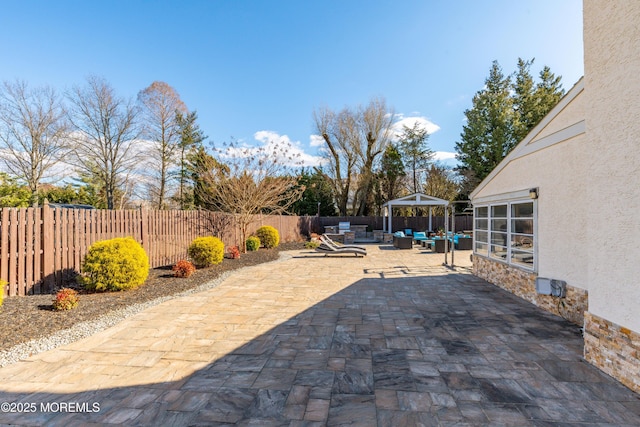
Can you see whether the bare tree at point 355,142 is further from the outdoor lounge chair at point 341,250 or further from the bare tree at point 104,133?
the bare tree at point 104,133

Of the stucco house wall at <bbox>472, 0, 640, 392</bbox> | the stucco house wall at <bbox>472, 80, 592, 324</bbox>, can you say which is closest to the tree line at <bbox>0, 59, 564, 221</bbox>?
the stucco house wall at <bbox>472, 80, 592, 324</bbox>

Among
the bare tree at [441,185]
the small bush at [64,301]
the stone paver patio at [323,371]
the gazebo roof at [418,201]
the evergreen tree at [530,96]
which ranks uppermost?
the evergreen tree at [530,96]

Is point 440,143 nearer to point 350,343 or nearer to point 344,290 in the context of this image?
point 344,290

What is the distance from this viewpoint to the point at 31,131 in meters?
15.4

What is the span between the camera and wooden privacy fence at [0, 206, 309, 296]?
4906 millimetres

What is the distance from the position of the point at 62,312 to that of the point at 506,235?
8.82 metres

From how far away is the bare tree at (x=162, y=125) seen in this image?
62.7 ft

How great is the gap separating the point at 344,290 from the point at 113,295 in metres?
4.84

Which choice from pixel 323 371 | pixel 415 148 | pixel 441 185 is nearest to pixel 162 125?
pixel 323 371

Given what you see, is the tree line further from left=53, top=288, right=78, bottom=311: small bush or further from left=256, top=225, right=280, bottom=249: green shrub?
left=53, top=288, right=78, bottom=311: small bush

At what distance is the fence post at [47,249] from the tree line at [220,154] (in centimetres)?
398

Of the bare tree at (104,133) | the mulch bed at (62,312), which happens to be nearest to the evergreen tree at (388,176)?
the bare tree at (104,133)

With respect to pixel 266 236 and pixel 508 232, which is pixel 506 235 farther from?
pixel 266 236

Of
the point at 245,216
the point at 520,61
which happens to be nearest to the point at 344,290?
the point at 245,216
